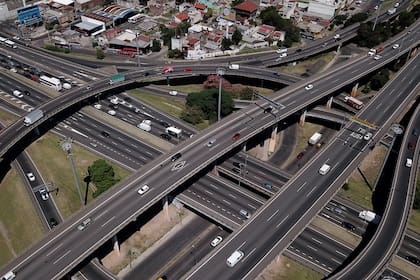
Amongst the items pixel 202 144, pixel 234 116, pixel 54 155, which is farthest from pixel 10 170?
pixel 234 116

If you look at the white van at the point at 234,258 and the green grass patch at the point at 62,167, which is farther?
the green grass patch at the point at 62,167

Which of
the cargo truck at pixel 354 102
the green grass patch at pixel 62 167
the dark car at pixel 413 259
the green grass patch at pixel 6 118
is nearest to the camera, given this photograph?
the dark car at pixel 413 259

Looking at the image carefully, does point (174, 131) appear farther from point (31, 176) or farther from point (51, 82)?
point (51, 82)

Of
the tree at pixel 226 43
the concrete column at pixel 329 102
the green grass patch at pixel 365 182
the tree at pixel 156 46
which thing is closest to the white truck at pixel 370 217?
the green grass patch at pixel 365 182

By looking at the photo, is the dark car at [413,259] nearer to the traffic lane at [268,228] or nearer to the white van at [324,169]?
the traffic lane at [268,228]

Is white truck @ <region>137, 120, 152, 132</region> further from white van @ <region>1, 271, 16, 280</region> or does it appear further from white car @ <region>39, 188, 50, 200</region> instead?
white van @ <region>1, 271, 16, 280</region>

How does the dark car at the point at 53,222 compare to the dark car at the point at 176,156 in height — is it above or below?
below

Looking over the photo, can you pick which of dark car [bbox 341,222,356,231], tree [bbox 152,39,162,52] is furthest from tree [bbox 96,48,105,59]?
dark car [bbox 341,222,356,231]
